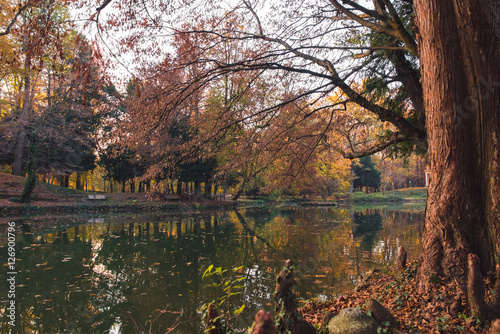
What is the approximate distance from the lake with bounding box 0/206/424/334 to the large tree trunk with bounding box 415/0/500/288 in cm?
241

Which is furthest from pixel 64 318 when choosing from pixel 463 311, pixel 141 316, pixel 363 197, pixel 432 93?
pixel 363 197

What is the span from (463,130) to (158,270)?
6591 millimetres

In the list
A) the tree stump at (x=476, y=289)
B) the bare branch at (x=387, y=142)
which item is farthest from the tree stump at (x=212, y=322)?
the bare branch at (x=387, y=142)

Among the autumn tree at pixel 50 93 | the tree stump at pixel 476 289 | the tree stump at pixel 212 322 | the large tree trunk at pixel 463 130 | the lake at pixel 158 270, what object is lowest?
the lake at pixel 158 270

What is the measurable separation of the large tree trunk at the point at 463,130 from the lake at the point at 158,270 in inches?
94.9

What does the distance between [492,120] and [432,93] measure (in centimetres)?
79

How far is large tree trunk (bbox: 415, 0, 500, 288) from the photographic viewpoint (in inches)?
143

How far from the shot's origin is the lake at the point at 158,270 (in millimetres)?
4359

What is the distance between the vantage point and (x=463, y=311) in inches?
132

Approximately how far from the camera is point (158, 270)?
22.1 ft

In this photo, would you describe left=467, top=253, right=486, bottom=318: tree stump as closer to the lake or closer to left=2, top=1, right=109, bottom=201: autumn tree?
the lake

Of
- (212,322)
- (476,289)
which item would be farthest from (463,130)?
(212,322)

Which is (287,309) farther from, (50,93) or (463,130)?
(50,93)

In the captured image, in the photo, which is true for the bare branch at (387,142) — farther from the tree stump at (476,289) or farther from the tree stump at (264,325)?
the tree stump at (264,325)
